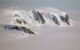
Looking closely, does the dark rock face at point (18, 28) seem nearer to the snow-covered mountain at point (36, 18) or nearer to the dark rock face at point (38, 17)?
the snow-covered mountain at point (36, 18)

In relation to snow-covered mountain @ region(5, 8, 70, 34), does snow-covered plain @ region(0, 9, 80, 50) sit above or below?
below

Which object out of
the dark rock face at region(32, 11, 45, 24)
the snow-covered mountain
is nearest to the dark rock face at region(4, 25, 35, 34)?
the snow-covered mountain

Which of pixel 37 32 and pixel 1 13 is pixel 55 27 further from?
pixel 1 13

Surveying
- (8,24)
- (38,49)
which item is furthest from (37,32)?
(8,24)

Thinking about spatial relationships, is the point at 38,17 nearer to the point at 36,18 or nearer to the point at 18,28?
the point at 36,18

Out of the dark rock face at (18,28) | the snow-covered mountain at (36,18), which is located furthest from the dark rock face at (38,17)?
the dark rock face at (18,28)

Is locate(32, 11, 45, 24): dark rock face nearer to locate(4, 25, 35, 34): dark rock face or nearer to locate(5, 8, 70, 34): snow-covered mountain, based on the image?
locate(5, 8, 70, 34): snow-covered mountain
